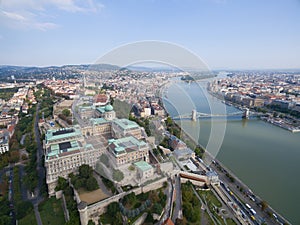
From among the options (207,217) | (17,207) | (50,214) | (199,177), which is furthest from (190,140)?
(17,207)

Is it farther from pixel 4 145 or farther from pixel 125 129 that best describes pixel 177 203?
pixel 4 145

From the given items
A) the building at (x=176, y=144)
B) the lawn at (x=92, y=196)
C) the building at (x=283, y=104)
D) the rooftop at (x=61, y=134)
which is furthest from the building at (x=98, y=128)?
the building at (x=283, y=104)

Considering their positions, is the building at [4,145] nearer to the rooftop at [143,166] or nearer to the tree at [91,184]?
the tree at [91,184]

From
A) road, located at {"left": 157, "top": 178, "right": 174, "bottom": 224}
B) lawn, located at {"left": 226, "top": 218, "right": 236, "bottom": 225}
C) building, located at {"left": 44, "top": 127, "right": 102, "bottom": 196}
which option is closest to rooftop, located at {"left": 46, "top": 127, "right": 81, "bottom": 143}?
building, located at {"left": 44, "top": 127, "right": 102, "bottom": 196}

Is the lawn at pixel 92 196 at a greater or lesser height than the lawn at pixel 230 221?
greater

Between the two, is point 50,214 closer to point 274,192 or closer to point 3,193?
point 3,193

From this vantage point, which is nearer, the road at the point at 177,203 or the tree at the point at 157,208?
the tree at the point at 157,208
